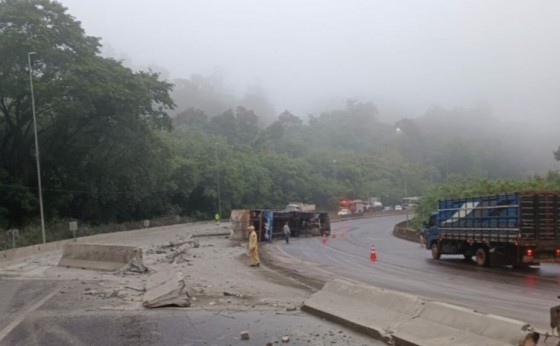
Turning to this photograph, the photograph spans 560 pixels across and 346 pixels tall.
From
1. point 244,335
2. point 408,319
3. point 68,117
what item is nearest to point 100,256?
point 244,335

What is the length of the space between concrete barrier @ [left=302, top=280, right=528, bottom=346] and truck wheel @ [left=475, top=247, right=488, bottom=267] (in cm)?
1396

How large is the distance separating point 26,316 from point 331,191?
111387 mm

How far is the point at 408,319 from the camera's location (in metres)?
9.16

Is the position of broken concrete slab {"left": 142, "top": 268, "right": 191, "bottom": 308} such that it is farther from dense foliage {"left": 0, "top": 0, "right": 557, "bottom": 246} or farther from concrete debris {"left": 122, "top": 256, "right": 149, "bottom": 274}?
dense foliage {"left": 0, "top": 0, "right": 557, "bottom": 246}

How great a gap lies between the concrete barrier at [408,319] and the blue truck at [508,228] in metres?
12.6

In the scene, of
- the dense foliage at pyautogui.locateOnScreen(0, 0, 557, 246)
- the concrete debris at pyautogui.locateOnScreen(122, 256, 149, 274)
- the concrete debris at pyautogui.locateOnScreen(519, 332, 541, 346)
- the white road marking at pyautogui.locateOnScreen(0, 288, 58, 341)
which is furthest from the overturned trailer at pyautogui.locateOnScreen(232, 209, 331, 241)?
the concrete debris at pyautogui.locateOnScreen(519, 332, 541, 346)

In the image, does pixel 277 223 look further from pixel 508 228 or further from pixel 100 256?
pixel 508 228

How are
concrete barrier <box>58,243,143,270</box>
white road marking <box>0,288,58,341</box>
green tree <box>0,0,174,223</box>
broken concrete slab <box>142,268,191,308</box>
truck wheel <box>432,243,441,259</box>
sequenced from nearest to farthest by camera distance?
1. white road marking <box>0,288,58,341</box>
2. broken concrete slab <box>142,268,191,308</box>
3. concrete barrier <box>58,243,143,270</box>
4. truck wheel <box>432,243,441,259</box>
5. green tree <box>0,0,174,223</box>

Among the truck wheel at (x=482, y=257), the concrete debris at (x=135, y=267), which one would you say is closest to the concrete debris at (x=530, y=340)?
the concrete debris at (x=135, y=267)

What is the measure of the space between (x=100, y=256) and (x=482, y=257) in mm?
15299

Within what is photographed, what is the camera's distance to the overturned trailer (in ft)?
154

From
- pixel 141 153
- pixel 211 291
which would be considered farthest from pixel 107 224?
pixel 211 291

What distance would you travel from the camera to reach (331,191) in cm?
12244

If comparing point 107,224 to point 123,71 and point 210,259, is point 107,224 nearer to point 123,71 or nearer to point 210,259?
point 123,71
